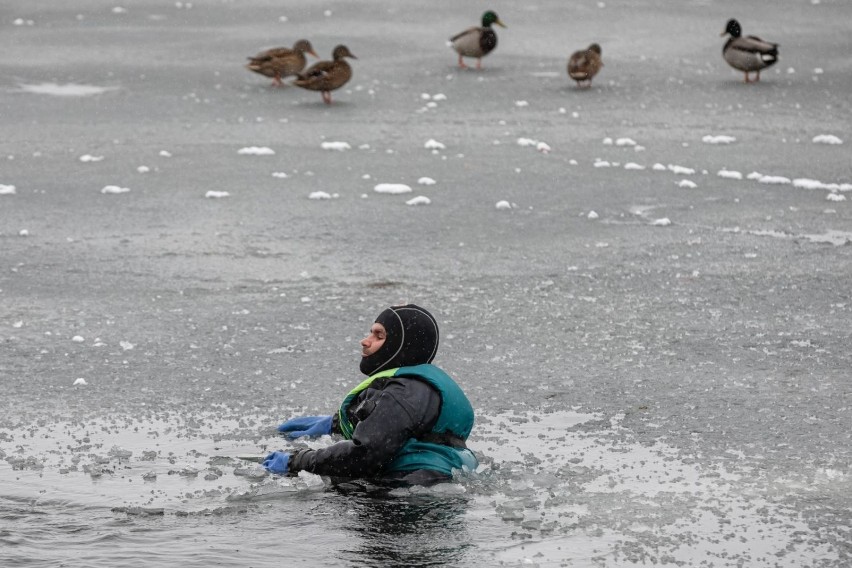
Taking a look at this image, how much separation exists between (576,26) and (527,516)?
55.4 feet

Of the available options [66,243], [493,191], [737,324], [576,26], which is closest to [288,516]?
[737,324]

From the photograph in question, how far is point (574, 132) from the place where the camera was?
1473cm

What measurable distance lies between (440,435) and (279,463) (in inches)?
28.6

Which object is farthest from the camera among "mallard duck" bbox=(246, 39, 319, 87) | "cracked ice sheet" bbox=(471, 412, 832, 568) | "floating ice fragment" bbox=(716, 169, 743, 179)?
"mallard duck" bbox=(246, 39, 319, 87)

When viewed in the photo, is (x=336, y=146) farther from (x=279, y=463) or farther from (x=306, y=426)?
(x=279, y=463)

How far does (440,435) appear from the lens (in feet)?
19.1

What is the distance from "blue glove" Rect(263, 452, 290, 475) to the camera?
579cm

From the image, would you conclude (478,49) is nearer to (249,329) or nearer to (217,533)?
(249,329)

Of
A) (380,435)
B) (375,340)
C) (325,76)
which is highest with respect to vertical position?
(325,76)

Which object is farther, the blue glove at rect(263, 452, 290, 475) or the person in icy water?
the blue glove at rect(263, 452, 290, 475)

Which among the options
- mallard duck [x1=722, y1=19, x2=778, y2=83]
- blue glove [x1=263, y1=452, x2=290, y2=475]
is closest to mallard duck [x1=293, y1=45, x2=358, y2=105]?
mallard duck [x1=722, y1=19, x2=778, y2=83]

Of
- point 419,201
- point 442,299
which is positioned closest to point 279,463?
point 442,299

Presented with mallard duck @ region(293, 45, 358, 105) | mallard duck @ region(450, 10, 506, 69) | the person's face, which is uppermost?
mallard duck @ region(450, 10, 506, 69)

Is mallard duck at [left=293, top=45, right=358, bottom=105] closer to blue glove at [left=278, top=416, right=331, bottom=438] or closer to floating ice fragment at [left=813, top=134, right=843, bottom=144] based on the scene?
floating ice fragment at [left=813, top=134, right=843, bottom=144]
